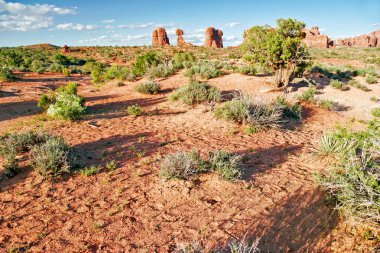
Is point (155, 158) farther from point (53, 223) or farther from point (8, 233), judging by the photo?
point (8, 233)

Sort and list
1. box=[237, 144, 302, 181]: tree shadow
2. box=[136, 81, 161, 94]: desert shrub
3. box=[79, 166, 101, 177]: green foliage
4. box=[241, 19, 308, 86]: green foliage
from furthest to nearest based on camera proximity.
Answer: box=[136, 81, 161, 94]: desert shrub → box=[241, 19, 308, 86]: green foliage → box=[237, 144, 302, 181]: tree shadow → box=[79, 166, 101, 177]: green foliage

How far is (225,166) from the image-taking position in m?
5.45

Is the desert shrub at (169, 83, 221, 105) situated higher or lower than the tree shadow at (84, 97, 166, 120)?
higher

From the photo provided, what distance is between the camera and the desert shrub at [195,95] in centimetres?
1071

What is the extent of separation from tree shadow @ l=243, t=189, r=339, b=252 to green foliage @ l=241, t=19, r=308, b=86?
30.9ft

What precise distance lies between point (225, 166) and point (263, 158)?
171 centimetres

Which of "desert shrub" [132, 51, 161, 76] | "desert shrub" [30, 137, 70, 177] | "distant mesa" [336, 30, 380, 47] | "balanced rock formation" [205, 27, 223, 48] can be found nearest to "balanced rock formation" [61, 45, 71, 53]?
"desert shrub" [132, 51, 161, 76]

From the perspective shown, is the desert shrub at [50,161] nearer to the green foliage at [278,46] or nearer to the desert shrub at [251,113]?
the desert shrub at [251,113]

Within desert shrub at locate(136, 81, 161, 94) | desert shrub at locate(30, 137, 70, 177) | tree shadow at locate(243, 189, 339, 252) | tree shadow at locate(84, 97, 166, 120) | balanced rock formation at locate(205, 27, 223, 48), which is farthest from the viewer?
balanced rock formation at locate(205, 27, 223, 48)

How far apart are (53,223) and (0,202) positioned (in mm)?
1288

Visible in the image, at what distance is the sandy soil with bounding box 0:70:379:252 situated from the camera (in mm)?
3939

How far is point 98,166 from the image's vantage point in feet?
19.1

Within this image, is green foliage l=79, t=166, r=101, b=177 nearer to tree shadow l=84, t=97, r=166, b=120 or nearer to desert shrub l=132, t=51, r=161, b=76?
tree shadow l=84, t=97, r=166, b=120

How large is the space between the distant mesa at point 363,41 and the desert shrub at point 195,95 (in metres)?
115
